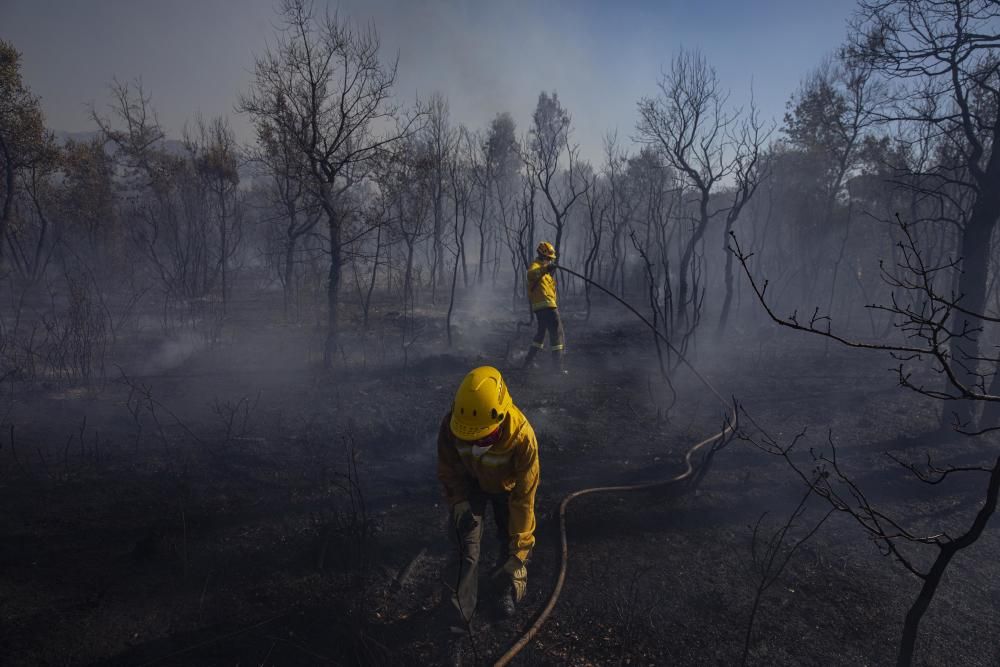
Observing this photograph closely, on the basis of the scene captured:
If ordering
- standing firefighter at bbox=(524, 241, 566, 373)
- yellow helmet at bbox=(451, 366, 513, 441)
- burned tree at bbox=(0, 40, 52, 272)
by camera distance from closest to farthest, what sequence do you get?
yellow helmet at bbox=(451, 366, 513, 441)
standing firefighter at bbox=(524, 241, 566, 373)
burned tree at bbox=(0, 40, 52, 272)

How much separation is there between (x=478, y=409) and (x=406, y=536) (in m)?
1.93

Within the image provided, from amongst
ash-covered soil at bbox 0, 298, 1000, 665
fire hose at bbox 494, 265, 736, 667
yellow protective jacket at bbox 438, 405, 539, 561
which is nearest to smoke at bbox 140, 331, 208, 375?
ash-covered soil at bbox 0, 298, 1000, 665

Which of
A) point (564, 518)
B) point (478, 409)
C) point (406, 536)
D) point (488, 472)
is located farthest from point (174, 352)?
point (478, 409)

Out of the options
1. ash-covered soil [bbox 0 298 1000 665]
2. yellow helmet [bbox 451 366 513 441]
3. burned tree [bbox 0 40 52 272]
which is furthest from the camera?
burned tree [bbox 0 40 52 272]

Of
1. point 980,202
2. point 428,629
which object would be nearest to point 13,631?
point 428,629

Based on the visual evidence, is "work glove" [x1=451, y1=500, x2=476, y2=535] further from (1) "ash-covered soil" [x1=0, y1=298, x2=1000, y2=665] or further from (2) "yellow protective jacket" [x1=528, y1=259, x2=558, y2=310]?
(2) "yellow protective jacket" [x1=528, y1=259, x2=558, y2=310]

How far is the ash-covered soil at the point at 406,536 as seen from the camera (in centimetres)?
329

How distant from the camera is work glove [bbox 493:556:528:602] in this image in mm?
3402

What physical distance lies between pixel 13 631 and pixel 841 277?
81.2ft

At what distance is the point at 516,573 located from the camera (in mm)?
3455

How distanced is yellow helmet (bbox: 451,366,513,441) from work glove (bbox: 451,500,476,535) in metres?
0.62

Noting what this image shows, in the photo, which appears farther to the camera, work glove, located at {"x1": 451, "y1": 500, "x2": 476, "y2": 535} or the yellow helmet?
work glove, located at {"x1": 451, "y1": 500, "x2": 476, "y2": 535}

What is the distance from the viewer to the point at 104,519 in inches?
176

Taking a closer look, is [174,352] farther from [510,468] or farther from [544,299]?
[510,468]
